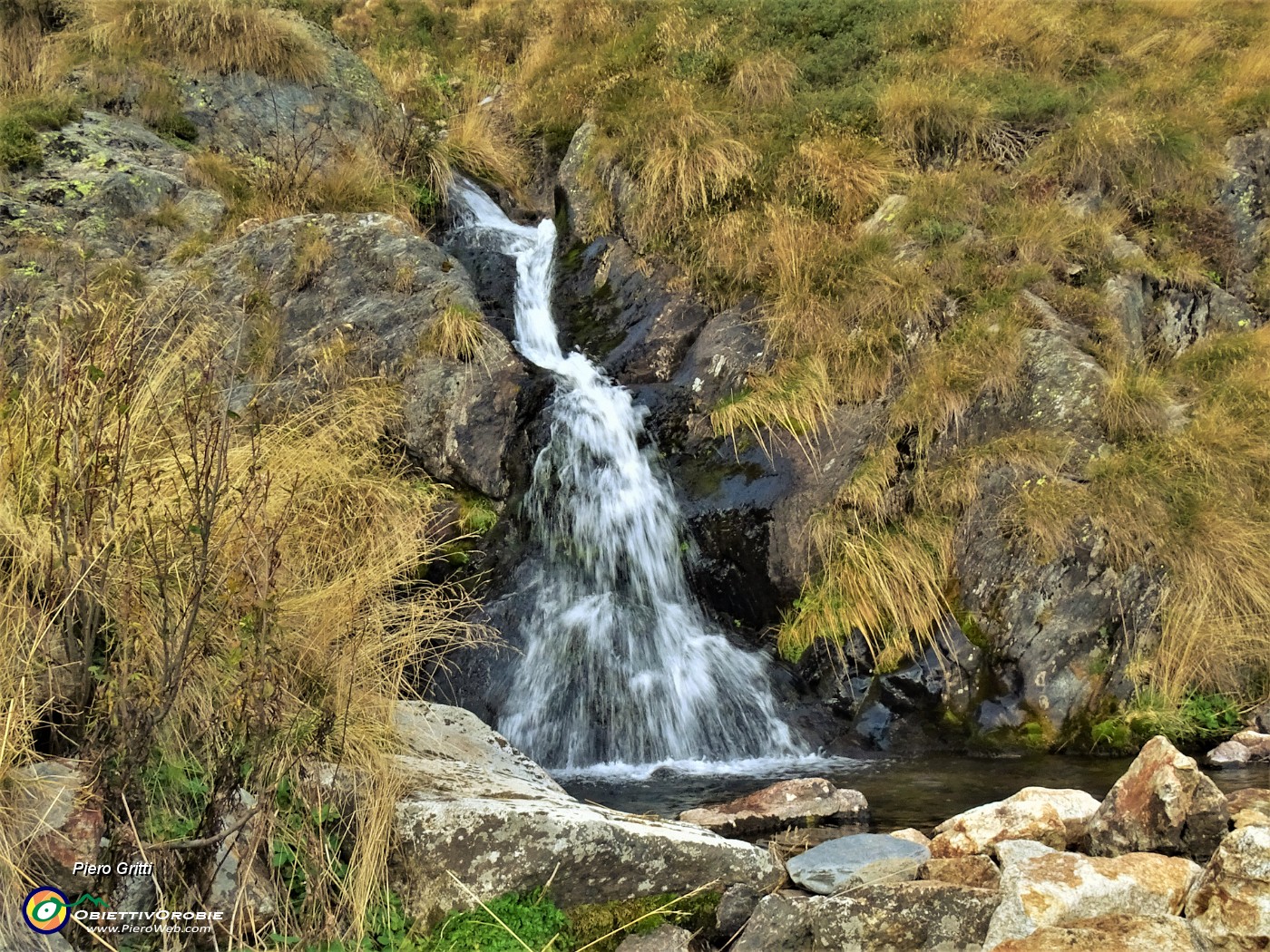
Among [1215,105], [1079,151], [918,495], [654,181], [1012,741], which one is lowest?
[1012,741]

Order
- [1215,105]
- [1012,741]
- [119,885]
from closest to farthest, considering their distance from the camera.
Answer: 1. [119,885]
2. [1012,741]
3. [1215,105]

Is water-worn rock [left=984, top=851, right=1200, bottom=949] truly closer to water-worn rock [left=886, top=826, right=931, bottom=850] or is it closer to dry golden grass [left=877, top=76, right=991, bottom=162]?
water-worn rock [left=886, top=826, right=931, bottom=850]

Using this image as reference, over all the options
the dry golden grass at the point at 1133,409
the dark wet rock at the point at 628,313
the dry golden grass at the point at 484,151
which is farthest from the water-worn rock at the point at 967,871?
the dry golden grass at the point at 484,151

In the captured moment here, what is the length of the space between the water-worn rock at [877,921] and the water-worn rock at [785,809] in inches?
44.0

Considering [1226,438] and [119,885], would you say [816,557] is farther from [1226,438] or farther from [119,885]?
[119,885]

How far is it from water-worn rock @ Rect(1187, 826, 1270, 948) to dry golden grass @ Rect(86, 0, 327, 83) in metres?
10.9

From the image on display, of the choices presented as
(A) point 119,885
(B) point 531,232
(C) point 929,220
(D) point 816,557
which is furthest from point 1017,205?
(A) point 119,885

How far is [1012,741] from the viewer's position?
521cm

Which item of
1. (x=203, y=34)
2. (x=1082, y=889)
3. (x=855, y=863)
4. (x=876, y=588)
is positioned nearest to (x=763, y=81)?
(x=203, y=34)

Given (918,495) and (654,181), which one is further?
(654,181)

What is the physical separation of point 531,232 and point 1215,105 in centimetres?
737

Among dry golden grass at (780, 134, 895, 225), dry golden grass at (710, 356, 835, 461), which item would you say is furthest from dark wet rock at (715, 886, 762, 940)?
dry golden grass at (780, 134, 895, 225)

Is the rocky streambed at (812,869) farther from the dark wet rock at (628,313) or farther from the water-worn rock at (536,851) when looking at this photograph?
the dark wet rock at (628,313)

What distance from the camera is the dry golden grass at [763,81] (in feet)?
31.6
